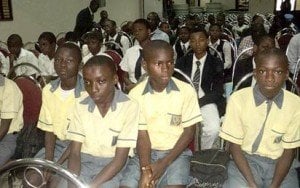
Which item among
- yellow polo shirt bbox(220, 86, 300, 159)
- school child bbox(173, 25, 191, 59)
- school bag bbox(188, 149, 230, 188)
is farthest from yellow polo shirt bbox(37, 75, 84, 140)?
school child bbox(173, 25, 191, 59)

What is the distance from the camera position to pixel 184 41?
17.1ft

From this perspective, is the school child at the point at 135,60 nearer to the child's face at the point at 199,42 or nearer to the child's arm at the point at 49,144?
the child's face at the point at 199,42

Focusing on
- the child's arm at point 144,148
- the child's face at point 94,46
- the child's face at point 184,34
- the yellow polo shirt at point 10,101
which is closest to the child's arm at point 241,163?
the child's arm at point 144,148

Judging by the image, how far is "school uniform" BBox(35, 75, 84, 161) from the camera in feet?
7.04

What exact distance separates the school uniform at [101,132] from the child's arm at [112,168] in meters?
0.04

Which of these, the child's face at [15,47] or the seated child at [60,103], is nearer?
the seated child at [60,103]

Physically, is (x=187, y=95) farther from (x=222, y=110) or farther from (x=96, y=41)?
(x=96, y=41)

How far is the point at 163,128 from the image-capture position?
2.00 m

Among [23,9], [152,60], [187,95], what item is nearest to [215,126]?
[187,95]

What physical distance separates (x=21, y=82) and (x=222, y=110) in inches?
55.1

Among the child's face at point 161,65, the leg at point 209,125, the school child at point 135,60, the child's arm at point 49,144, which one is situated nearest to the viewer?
the child's face at point 161,65

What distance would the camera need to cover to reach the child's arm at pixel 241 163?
180 centimetres

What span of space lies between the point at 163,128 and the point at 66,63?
65 cm

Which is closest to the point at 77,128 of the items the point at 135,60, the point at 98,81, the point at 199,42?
the point at 98,81
